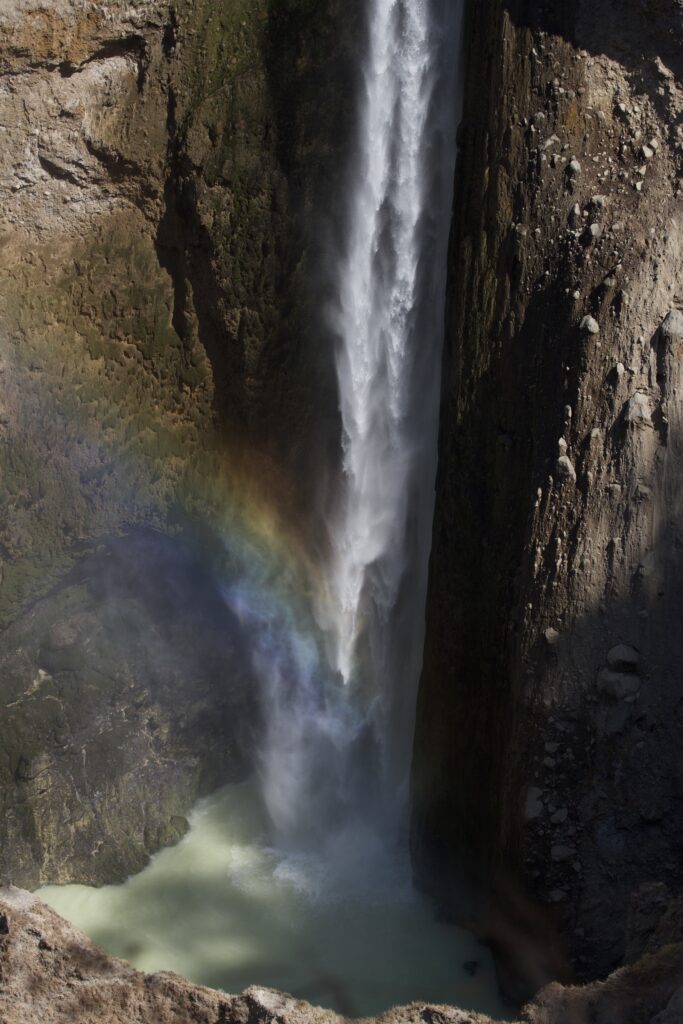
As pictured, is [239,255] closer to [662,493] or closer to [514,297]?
[514,297]

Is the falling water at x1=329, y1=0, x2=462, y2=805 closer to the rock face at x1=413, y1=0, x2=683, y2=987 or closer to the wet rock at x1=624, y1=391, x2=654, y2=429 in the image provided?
the rock face at x1=413, y1=0, x2=683, y2=987

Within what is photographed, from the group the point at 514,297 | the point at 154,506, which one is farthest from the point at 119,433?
the point at 514,297

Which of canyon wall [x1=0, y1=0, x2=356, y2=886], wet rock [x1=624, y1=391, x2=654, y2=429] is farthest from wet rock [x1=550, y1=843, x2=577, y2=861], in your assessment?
canyon wall [x1=0, y1=0, x2=356, y2=886]

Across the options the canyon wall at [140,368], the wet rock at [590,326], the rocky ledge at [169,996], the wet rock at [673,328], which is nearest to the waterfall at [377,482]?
the canyon wall at [140,368]

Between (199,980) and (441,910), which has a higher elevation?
(441,910)

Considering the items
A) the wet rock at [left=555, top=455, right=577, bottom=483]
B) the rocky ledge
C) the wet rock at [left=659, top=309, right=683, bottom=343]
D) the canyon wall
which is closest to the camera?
the rocky ledge

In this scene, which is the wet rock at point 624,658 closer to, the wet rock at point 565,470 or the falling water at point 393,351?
the wet rock at point 565,470
